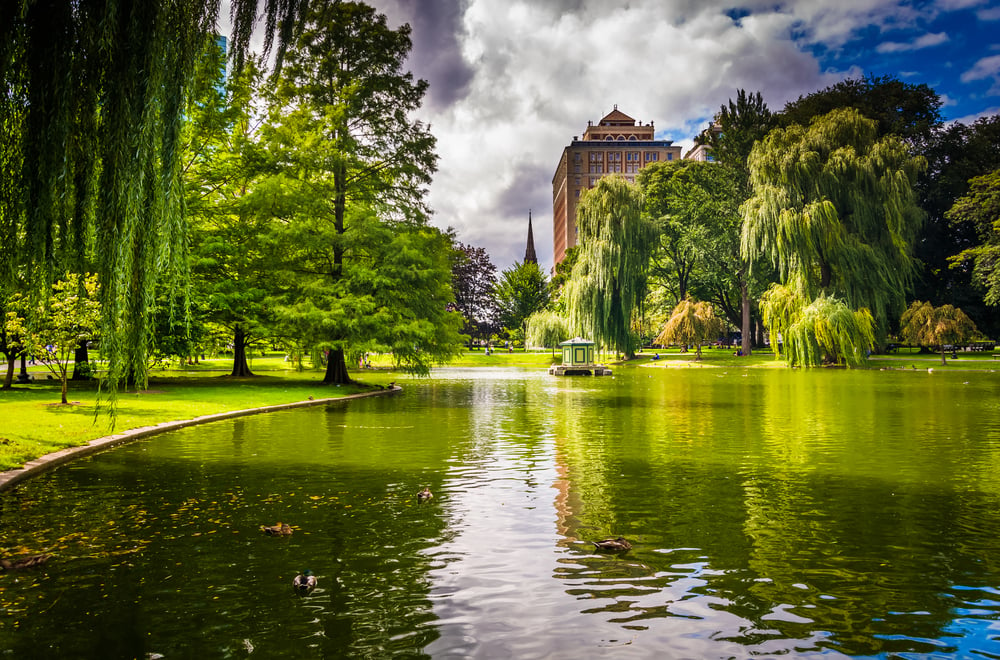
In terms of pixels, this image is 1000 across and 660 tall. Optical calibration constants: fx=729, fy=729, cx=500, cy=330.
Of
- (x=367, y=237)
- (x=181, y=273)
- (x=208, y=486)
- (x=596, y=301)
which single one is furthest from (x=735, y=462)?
(x=596, y=301)

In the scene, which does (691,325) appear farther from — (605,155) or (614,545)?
(605,155)

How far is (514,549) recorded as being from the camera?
7809mm

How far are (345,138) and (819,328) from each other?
3010cm

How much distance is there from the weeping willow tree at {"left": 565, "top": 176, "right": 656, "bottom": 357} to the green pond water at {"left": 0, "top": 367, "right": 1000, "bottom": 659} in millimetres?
36438

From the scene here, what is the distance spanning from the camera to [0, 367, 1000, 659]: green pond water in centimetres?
548

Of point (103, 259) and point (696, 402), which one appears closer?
point (103, 259)

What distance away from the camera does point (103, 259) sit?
670 centimetres

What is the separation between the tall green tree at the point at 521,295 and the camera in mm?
98188

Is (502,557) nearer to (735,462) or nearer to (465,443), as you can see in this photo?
(735,462)

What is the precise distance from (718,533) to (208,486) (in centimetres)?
751

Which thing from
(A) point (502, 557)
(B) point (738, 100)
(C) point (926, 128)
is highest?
(B) point (738, 100)

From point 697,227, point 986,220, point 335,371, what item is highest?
point 697,227

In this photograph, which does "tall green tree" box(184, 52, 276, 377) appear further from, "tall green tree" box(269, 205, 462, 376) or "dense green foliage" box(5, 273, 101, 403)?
"dense green foliage" box(5, 273, 101, 403)

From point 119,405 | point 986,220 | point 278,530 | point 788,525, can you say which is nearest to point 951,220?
point 986,220
